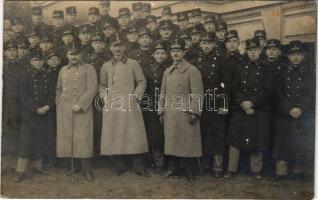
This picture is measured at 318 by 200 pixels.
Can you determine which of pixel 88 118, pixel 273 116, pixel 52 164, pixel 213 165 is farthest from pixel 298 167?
pixel 52 164

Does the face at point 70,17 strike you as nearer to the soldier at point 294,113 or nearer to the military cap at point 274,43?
the military cap at point 274,43

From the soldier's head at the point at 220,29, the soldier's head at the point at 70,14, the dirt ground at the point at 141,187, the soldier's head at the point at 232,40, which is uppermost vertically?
the soldier's head at the point at 70,14

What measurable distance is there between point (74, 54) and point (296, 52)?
1.35 meters

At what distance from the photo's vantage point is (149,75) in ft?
9.14

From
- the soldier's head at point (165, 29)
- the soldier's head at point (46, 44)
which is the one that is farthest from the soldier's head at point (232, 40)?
the soldier's head at point (46, 44)

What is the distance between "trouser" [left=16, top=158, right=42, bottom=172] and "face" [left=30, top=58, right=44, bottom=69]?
0.58 m

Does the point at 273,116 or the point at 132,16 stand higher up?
the point at 132,16

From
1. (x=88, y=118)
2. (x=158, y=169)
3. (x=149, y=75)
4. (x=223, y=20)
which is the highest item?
(x=223, y=20)

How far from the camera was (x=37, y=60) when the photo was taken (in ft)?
9.30

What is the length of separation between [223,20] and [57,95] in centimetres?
112

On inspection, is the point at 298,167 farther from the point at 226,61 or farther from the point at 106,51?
the point at 106,51

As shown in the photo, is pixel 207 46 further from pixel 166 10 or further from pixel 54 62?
pixel 54 62

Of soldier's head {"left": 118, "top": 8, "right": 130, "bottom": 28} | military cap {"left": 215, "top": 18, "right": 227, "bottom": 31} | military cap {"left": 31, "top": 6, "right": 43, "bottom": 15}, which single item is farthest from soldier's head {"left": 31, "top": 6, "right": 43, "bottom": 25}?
military cap {"left": 215, "top": 18, "right": 227, "bottom": 31}

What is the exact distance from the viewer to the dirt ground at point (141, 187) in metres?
2.74
